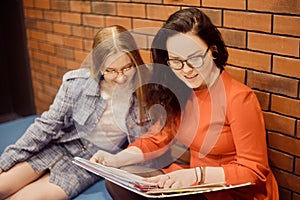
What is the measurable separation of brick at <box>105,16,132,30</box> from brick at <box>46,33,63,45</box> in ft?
1.77

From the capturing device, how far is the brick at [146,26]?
1997 millimetres

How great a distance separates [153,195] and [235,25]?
2.47ft

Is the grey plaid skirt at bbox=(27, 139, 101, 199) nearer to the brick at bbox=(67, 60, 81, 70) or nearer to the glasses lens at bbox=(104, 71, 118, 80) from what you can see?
the glasses lens at bbox=(104, 71, 118, 80)

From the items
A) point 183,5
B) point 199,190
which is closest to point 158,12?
point 183,5

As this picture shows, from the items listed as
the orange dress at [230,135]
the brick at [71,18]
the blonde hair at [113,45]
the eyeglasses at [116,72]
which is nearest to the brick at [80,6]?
the brick at [71,18]

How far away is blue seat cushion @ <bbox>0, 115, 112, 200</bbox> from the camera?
1815mm

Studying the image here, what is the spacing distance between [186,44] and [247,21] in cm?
33

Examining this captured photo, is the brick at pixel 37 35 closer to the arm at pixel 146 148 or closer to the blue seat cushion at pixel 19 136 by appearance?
the blue seat cushion at pixel 19 136

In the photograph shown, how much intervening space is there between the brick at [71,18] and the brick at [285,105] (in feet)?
4.53

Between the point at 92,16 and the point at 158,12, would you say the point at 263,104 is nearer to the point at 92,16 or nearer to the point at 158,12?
the point at 158,12

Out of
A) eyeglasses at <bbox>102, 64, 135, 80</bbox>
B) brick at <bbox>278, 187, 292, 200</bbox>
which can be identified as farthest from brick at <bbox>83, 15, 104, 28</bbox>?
brick at <bbox>278, 187, 292, 200</bbox>

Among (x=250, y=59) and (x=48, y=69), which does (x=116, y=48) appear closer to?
(x=250, y=59)

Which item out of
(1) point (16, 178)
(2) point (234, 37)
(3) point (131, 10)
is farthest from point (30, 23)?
(2) point (234, 37)

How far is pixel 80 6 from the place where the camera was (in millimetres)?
2477
